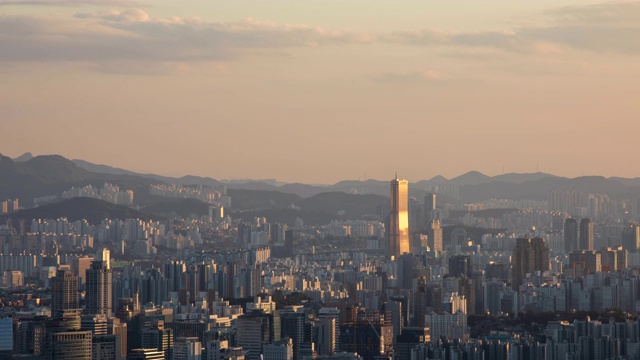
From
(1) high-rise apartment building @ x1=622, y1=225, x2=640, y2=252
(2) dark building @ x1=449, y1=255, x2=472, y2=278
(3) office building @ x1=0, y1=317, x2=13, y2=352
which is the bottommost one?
(3) office building @ x1=0, y1=317, x2=13, y2=352

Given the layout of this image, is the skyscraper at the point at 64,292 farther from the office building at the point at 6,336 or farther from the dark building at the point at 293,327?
the dark building at the point at 293,327

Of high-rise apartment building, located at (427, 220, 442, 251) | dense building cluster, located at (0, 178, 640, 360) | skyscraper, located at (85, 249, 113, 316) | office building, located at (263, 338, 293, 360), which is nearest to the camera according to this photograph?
office building, located at (263, 338, 293, 360)

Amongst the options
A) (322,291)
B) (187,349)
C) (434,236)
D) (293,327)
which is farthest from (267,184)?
(187,349)

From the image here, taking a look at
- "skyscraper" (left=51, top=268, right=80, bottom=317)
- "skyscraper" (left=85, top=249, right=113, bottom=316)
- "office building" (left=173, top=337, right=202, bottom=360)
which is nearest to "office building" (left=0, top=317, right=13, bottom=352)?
"office building" (left=173, top=337, right=202, bottom=360)

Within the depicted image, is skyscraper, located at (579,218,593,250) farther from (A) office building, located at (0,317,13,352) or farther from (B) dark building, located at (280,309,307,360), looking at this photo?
(A) office building, located at (0,317,13,352)

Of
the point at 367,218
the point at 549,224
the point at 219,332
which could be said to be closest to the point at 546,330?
the point at 219,332

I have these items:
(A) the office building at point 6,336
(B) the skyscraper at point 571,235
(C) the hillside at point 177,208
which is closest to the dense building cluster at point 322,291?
(A) the office building at point 6,336

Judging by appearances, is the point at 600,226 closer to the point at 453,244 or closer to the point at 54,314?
the point at 453,244

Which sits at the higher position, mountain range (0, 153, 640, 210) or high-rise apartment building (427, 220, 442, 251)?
mountain range (0, 153, 640, 210)
